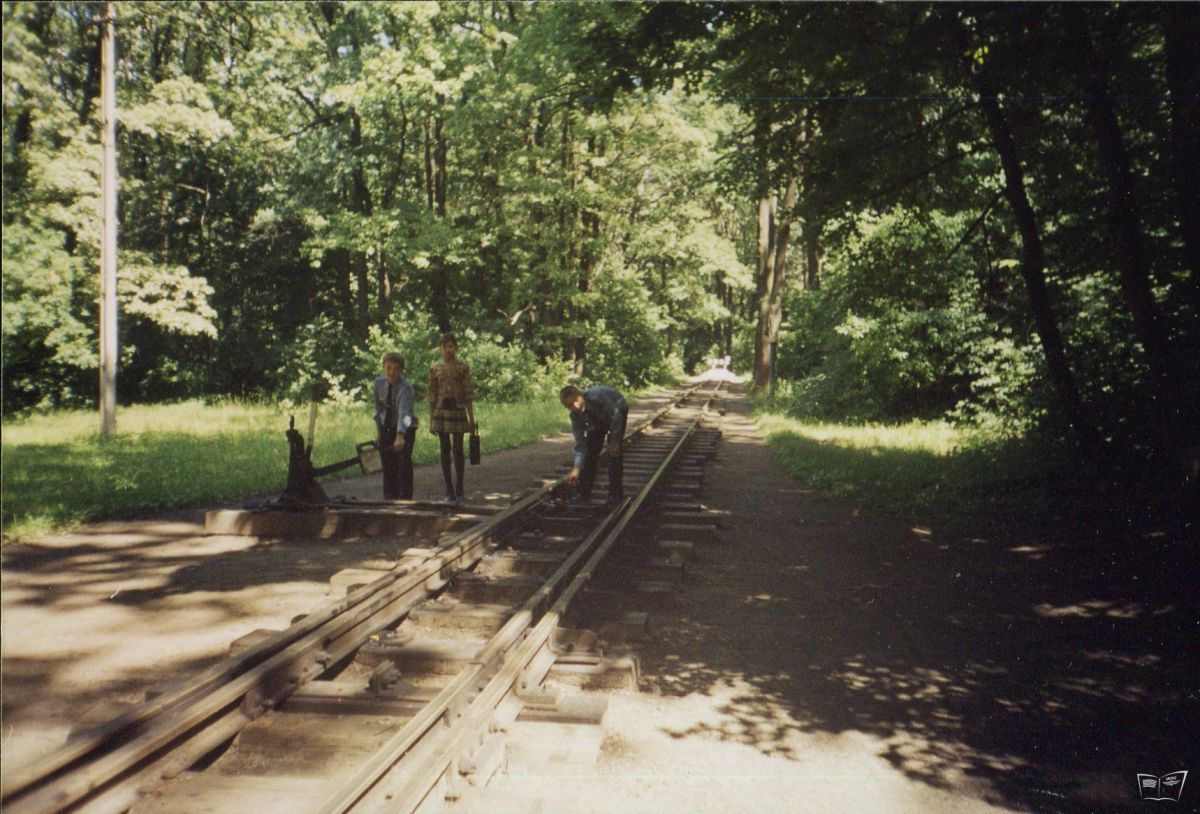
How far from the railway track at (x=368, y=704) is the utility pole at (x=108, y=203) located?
156cm

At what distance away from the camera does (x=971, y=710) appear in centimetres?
418

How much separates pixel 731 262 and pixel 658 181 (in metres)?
4.96

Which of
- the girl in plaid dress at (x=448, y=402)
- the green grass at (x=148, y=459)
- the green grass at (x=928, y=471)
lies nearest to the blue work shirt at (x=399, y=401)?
the girl in plaid dress at (x=448, y=402)

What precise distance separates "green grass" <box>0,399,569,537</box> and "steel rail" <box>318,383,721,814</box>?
1735 millimetres

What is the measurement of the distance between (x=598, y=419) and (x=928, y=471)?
5.53m

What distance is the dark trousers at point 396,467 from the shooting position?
8766 mm

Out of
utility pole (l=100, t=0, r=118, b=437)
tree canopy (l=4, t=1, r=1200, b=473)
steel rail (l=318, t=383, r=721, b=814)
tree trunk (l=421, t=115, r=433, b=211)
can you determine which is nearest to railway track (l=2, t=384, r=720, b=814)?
steel rail (l=318, t=383, r=721, b=814)

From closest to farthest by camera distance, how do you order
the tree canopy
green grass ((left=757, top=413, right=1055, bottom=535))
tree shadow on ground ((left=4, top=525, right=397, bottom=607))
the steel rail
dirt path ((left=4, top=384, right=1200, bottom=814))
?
the steel rail
the tree canopy
dirt path ((left=4, top=384, right=1200, bottom=814))
tree shadow on ground ((left=4, top=525, right=397, bottom=607))
green grass ((left=757, top=413, right=1055, bottom=535))

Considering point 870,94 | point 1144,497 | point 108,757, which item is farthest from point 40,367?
point 1144,497

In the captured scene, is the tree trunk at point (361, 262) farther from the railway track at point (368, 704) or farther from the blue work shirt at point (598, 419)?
the railway track at point (368, 704)

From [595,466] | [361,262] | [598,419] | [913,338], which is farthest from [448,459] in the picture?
[361,262]

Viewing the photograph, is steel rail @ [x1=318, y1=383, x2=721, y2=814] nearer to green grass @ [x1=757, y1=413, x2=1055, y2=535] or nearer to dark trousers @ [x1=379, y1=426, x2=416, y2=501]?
dark trousers @ [x1=379, y1=426, x2=416, y2=501]

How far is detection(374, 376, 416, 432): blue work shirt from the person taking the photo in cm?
839

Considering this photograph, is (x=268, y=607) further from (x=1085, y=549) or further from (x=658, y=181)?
(x=658, y=181)
